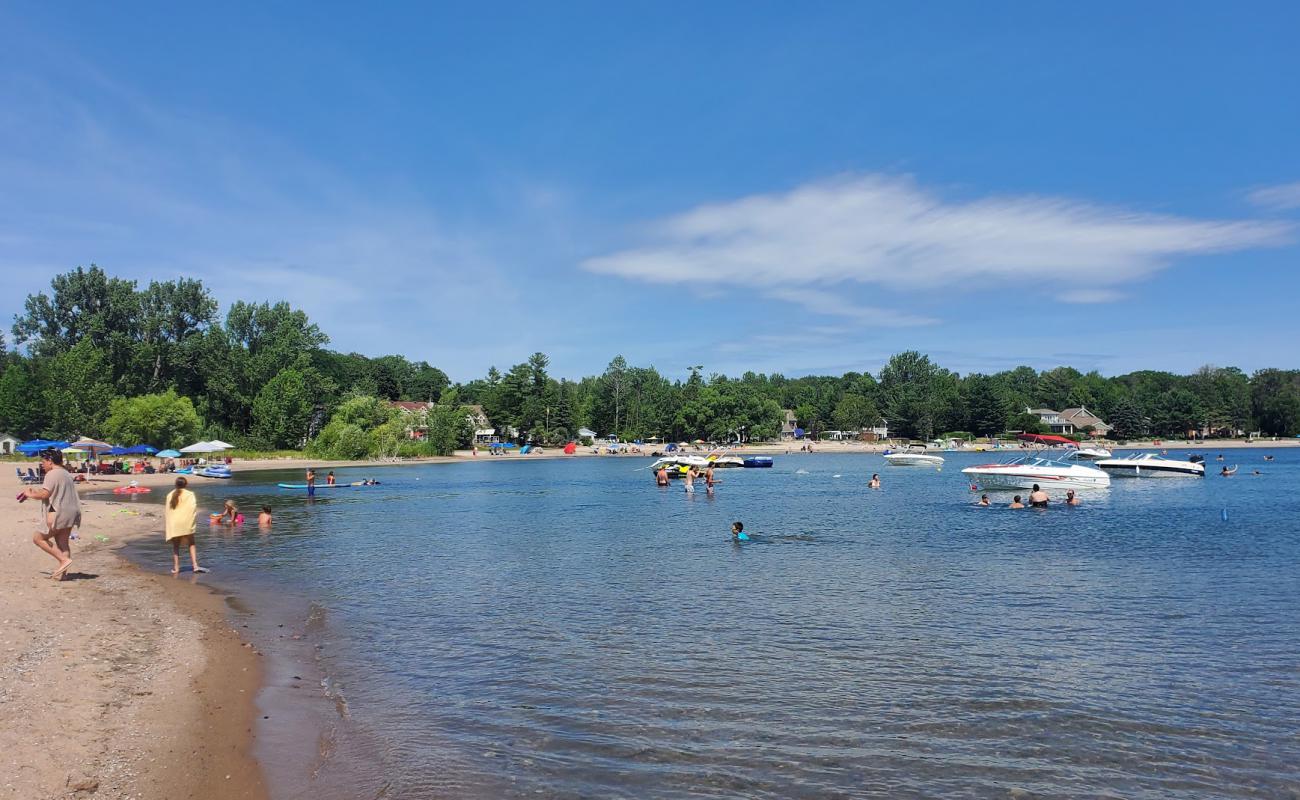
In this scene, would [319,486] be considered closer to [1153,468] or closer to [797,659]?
[797,659]

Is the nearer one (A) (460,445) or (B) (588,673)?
(B) (588,673)

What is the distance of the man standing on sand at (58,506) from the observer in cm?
1602

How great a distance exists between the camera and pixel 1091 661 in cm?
1400

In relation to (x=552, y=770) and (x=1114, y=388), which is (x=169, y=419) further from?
(x=1114, y=388)

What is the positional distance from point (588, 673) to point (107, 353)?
98.6m

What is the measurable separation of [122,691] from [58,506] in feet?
24.7

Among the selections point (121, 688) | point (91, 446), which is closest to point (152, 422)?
point (91, 446)

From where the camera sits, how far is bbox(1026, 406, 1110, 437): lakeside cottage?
166m

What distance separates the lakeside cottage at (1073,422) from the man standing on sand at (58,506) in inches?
6825

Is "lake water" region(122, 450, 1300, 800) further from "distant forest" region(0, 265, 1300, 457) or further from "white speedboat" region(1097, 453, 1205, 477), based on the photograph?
"distant forest" region(0, 265, 1300, 457)

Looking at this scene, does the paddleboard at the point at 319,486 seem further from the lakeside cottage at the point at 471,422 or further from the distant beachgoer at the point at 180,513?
the lakeside cottage at the point at 471,422

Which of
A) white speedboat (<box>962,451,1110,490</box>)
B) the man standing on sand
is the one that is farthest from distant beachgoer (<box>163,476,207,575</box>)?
white speedboat (<box>962,451,1110,490</box>)

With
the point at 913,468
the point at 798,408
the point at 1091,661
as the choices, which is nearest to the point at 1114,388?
the point at 798,408

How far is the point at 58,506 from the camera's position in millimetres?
16344
